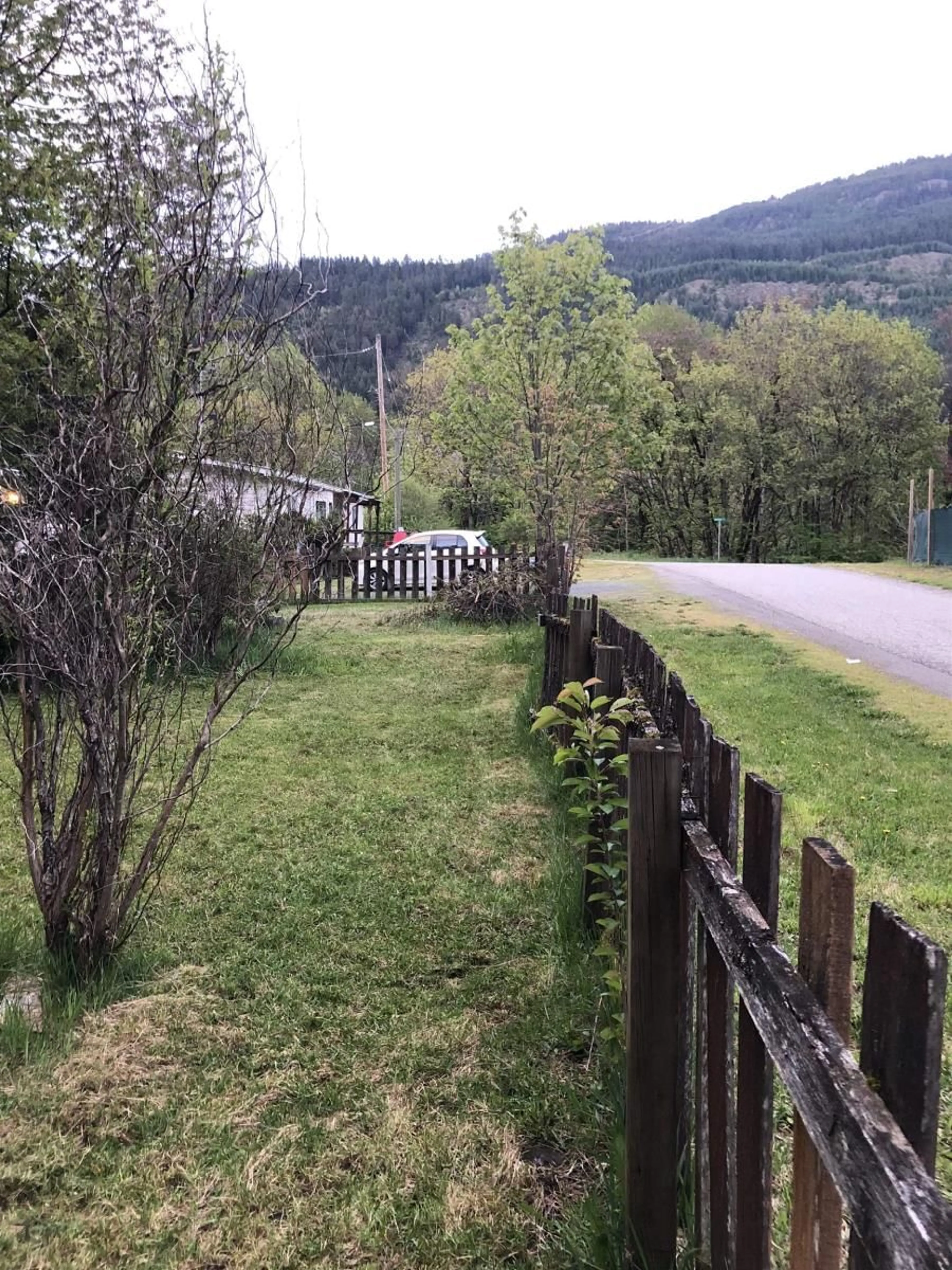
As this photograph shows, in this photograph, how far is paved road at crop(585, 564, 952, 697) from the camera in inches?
298

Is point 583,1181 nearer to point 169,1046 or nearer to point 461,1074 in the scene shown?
point 461,1074

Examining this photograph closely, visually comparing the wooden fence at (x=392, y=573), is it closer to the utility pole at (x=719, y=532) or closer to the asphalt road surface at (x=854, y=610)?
the asphalt road surface at (x=854, y=610)

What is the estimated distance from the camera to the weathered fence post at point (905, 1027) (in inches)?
28.7

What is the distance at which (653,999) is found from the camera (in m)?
1.53

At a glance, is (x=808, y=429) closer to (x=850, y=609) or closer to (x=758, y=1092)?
(x=850, y=609)

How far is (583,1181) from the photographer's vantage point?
6.32 ft

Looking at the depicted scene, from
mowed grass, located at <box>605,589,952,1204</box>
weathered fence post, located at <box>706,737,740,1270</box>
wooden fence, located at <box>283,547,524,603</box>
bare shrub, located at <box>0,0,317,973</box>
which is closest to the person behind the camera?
weathered fence post, located at <box>706,737,740,1270</box>

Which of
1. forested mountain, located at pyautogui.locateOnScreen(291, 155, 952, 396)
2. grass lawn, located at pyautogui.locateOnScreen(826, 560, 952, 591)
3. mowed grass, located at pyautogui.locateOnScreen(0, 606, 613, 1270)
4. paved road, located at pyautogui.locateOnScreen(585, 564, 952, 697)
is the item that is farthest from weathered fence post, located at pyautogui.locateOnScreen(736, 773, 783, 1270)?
grass lawn, located at pyautogui.locateOnScreen(826, 560, 952, 591)

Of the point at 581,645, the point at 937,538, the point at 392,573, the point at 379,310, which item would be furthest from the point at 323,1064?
the point at 379,310

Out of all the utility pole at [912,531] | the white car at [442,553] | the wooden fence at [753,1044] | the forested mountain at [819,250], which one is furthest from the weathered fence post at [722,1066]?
the forested mountain at [819,250]

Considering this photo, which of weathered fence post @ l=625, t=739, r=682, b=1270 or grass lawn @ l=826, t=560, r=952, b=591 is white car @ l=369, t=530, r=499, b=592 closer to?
grass lawn @ l=826, t=560, r=952, b=591

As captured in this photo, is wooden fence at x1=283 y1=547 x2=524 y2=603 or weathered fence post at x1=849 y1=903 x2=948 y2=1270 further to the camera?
wooden fence at x1=283 y1=547 x2=524 y2=603

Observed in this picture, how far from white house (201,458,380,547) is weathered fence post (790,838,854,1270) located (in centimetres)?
196

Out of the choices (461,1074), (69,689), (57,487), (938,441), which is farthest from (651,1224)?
(938,441)
